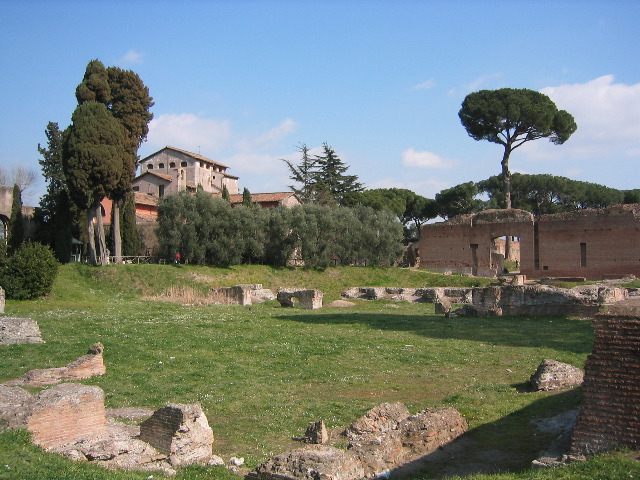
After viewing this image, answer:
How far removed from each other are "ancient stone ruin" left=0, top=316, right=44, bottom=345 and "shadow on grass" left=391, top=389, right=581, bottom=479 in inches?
382

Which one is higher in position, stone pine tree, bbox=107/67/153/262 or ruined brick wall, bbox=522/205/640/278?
stone pine tree, bbox=107/67/153/262

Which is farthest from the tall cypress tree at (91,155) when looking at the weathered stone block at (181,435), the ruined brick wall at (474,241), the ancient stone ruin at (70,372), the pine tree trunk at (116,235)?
the ruined brick wall at (474,241)

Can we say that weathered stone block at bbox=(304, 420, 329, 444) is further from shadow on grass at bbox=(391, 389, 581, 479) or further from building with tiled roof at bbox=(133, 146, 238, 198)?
building with tiled roof at bbox=(133, 146, 238, 198)

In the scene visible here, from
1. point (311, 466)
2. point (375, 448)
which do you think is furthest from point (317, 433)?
point (311, 466)

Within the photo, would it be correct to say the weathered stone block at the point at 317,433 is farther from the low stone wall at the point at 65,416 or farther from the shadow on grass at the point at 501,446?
the low stone wall at the point at 65,416

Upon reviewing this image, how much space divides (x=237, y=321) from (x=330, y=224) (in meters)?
21.7

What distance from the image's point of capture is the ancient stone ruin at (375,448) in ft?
19.3

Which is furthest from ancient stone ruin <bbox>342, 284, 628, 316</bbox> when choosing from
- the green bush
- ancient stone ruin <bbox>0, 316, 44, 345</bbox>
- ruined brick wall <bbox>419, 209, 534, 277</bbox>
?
ruined brick wall <bbox>419, 209, 534, 277</bbox>

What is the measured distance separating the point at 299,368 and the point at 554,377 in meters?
4.78

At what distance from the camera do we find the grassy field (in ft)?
23.7

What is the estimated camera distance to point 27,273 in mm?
21453

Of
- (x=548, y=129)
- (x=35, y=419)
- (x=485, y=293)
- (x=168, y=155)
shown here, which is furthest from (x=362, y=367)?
(x=168, y=155)

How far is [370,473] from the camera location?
658 cm

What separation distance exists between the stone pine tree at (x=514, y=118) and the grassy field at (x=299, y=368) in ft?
97.8
